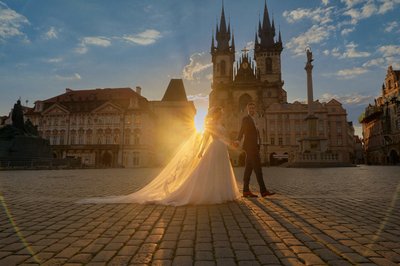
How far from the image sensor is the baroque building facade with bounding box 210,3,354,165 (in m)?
59.5

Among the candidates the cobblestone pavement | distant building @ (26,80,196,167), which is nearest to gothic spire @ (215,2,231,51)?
distant building @ (26,80,196,167)

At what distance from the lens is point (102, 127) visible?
50.4m

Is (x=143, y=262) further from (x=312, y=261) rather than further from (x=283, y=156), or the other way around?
(x=283, y=156)

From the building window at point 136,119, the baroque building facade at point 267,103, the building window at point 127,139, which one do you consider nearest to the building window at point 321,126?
the baroque building facade at point 267,103

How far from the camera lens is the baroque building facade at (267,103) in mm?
59469

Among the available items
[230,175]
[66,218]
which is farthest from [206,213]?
[66,218]

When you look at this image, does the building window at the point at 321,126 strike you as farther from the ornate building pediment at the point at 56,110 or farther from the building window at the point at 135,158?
the ornate building pediment at the point at 56,110

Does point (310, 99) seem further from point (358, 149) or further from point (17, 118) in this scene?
point (358, 149)

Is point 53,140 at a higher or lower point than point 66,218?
higher

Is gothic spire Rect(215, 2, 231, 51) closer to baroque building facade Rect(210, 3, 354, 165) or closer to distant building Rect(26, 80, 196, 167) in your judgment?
baroque building facade Rect(210, 3, 354, 165)

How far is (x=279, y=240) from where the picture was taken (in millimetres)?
3117

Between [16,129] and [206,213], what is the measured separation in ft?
82.0

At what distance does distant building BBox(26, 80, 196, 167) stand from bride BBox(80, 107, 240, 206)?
4374 centimetres

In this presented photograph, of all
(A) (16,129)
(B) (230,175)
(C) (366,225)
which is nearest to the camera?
(C) (366,225)
